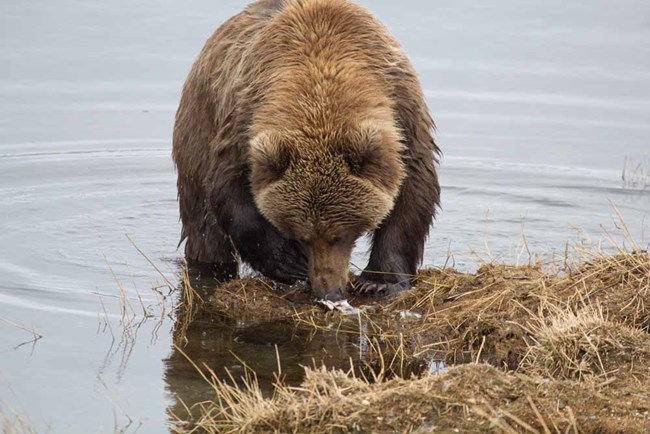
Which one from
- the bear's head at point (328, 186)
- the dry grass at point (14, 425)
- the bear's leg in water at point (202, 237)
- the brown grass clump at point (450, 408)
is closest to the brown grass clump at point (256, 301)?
the bear's head at point (328, 186)

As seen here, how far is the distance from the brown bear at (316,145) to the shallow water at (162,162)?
0.78m

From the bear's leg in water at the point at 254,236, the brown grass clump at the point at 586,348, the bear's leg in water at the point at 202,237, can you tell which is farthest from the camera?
the bear's leg in water at the point at 202,237

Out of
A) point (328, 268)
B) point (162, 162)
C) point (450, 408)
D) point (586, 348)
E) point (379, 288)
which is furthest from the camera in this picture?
point (162, 162)

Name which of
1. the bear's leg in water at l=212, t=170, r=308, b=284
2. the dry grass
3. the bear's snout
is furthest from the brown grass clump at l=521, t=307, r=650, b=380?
the dry grass

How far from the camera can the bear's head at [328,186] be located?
26.6 ft

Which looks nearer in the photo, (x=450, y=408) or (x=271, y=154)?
(x=450, y=408)

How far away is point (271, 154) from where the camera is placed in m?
8.13

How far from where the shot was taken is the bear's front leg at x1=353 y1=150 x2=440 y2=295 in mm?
9109

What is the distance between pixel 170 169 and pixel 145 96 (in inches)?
123

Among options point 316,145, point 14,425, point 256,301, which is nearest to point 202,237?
point 256,301

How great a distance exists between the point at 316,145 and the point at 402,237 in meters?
1.38

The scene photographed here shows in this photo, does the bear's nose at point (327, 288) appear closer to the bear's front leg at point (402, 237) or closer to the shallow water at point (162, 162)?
the shallow water at point (162, 162)

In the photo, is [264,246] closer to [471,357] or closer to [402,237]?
[402,237]

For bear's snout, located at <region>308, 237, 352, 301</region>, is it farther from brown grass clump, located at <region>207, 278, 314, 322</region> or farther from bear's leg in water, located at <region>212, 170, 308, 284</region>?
bear's leg in water, located at <region>212, 170, 308, 284</region>
